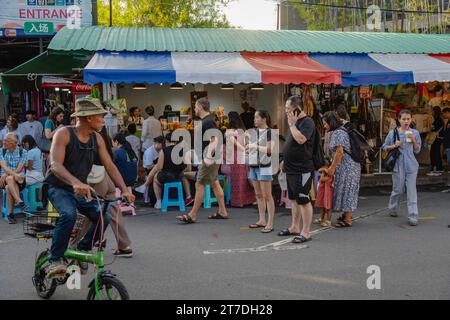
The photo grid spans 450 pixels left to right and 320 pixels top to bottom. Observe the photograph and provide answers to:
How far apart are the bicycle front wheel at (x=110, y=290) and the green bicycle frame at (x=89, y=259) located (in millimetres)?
31

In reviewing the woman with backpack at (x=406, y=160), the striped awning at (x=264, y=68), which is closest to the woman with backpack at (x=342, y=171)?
the woman with backpack at (x=406, y=160)

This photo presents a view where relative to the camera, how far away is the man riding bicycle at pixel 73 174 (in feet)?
14.8

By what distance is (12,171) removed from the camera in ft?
29.1

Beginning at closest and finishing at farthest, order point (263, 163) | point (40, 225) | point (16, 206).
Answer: point (40, 225) → point (263, 163) → point (16, 206)

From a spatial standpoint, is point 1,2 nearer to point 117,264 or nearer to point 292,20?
point 117,264

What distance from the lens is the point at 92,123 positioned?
4.80m

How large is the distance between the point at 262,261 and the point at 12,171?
476 cm

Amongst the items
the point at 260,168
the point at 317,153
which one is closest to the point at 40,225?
the point at 260,168

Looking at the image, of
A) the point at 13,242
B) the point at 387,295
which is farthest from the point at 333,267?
the point at 13,242

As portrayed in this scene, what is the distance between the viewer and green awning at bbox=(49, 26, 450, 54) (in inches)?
432

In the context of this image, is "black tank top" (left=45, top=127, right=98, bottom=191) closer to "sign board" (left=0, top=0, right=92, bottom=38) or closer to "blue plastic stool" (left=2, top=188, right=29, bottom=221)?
"blue plastic stool" (left=2, top=188, right=29, bottom=221)

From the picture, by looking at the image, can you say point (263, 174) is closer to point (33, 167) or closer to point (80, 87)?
point (33, 167)

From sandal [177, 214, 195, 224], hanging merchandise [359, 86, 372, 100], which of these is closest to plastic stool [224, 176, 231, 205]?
sandal [177, 214, 195, 224]

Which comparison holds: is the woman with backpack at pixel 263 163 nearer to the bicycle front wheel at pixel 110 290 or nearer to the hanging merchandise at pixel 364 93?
the bicycle front wheel at pixel 110 290
